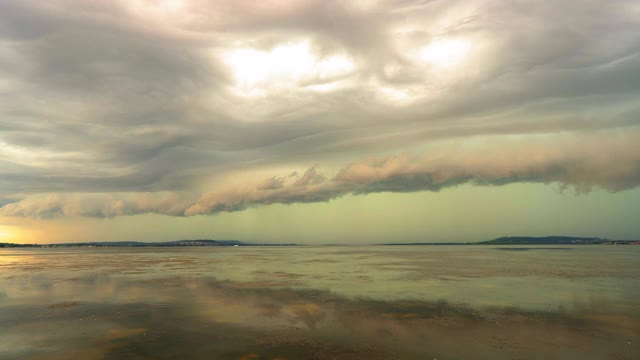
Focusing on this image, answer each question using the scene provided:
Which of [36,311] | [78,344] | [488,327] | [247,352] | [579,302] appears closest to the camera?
[247,352]

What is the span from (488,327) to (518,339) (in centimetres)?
284

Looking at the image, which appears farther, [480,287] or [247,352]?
[480,287]

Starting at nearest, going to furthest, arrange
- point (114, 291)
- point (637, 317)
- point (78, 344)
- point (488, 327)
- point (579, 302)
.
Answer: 1. point (78, 344)
2. point (488, 327)
3. point (637, 317)
4. point (579, 302)
5. point (114, 291)

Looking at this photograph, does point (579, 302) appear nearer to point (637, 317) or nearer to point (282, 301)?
point (637, 317)

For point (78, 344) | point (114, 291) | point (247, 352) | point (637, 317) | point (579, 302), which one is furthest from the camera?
point (114, 291)

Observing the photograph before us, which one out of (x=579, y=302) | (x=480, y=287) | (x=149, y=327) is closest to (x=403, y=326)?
(x=149, y=327)

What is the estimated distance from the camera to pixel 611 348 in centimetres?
2114

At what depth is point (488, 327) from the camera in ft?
84.1

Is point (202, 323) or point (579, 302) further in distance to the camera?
point (579, 302)

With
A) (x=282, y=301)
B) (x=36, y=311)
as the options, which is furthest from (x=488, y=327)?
(x=36, y=311)

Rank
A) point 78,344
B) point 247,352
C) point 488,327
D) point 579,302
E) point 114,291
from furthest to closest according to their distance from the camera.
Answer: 1. point 114,291
2. point 579,302
3. point 488,327
4. point 78,344
5. point 247,352

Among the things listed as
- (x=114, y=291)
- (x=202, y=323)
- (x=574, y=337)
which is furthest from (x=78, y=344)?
(x=574, y=337)

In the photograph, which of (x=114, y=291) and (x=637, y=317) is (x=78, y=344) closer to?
(x=114, y=291)

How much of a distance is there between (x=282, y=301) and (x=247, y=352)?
15049 mm
